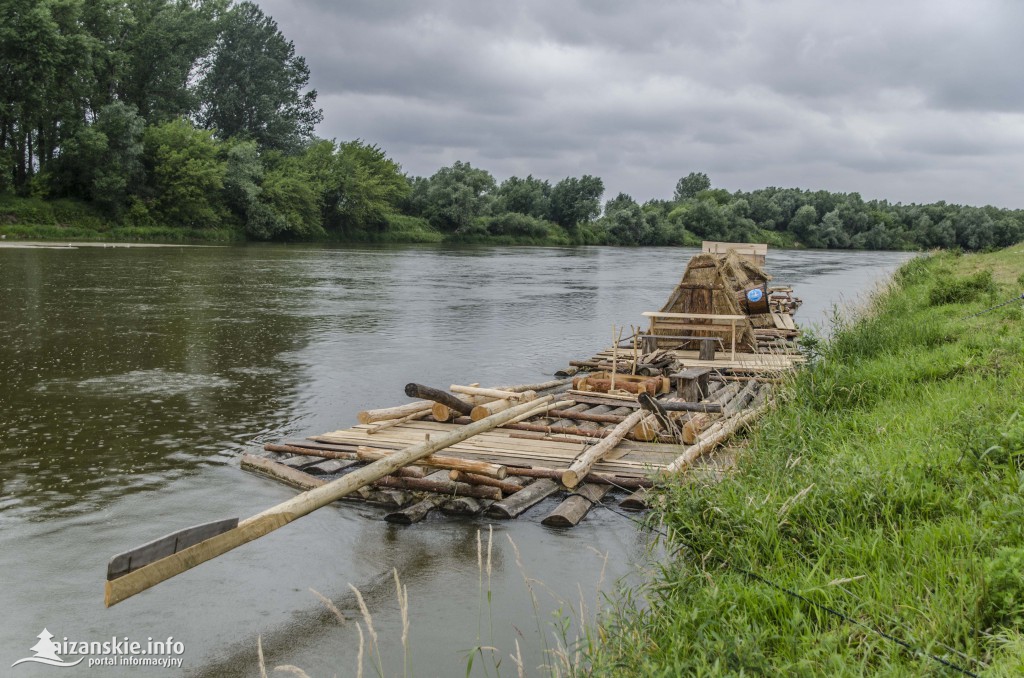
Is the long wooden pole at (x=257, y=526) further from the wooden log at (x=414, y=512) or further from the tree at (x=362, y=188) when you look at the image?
the tree at (x=362, y=188)

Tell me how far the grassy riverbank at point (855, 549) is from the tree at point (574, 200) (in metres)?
90.1

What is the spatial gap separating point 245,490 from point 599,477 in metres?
3.49

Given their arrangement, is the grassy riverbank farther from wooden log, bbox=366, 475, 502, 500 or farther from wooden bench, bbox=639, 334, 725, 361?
wooden bench, bbox=639, 334, 725, 361

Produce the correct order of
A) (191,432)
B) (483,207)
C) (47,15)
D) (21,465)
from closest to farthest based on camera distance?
1. (21,465)
2. (191,432)
3. (47,15)
4. (483,207)

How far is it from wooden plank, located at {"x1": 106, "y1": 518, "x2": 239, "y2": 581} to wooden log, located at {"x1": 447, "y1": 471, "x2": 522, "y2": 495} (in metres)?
2.99

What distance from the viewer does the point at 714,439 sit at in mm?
8055

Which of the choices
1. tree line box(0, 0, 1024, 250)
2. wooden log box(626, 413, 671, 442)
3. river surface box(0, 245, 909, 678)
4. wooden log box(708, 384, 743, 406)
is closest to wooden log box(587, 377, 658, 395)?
wooden log box(708, 384, 743, 406)

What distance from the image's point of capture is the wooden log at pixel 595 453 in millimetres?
7504

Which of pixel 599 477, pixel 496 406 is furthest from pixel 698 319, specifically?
pixel 599 477

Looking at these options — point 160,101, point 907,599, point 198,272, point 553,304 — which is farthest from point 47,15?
point 907,599

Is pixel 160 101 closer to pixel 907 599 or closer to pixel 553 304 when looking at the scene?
pixel 553 304

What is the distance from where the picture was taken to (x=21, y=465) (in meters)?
8.62

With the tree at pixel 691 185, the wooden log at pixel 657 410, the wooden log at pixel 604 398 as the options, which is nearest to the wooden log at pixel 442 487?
the wooden log at pixel 657 410

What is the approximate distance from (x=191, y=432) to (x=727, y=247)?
1712 centimetres
